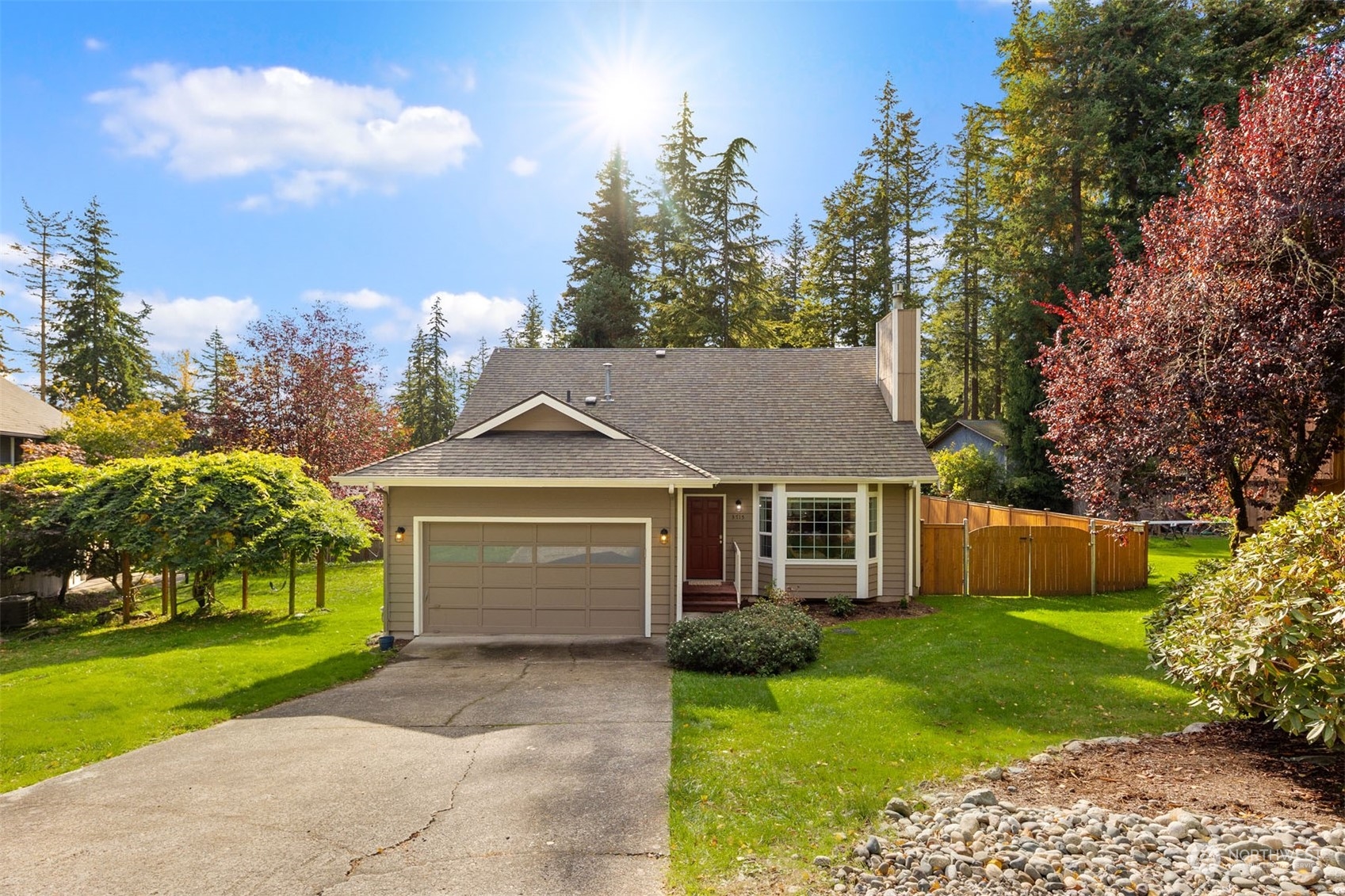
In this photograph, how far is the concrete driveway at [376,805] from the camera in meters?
4.26

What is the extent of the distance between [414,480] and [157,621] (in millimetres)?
7931

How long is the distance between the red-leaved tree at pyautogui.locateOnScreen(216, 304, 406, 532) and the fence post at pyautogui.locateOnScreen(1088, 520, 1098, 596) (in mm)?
20698

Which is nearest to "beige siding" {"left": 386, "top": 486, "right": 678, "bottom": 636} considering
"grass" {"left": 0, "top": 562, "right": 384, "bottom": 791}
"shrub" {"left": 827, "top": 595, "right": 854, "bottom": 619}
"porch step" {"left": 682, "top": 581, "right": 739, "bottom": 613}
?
"porch step" {"left": 682, "top": 581, "right": 739, "bottom": 613}

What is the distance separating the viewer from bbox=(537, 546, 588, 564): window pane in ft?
37.0

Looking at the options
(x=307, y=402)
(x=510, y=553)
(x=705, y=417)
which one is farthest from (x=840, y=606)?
(x=307, y=402)

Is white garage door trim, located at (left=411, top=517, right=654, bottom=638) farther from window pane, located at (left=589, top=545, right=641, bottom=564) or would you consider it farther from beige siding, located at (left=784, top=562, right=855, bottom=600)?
beige siding, located at (left=784, top=562, right=855, bottom=600)

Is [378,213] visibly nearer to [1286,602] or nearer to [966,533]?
[966,533]

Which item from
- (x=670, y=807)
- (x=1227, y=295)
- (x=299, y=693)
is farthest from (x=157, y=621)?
(x=1227, y=295)

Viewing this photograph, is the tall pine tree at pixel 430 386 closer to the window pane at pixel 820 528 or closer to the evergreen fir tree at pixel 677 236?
the evergreen fir tree at pixel 677 236

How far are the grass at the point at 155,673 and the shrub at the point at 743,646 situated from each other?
4.78 m

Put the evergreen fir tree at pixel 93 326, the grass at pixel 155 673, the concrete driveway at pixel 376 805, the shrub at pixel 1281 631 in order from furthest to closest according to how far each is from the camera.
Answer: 1. the evergreen fir tree at pixel 93 326
2. the grass at pixel 155 673
3. the shrub at pixel 1281 631
4. the concrete driveway at pixel 376 805

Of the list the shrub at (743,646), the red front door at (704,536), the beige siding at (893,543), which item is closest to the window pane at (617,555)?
the shrub at (743,646)

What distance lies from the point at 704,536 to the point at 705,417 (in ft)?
10.2

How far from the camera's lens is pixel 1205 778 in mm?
5273
